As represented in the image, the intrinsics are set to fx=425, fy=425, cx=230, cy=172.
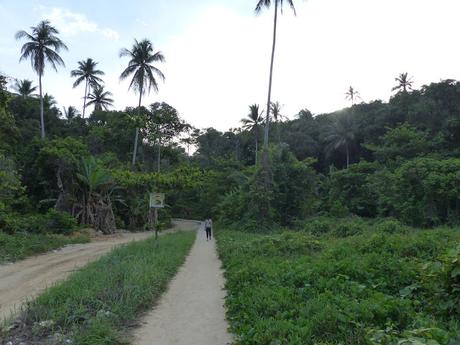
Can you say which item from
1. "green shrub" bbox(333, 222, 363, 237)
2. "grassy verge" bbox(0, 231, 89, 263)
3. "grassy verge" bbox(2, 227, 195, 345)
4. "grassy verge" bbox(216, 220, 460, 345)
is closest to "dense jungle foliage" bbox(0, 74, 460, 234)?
"grassy verge" bbox(0, 231, 89, 263)

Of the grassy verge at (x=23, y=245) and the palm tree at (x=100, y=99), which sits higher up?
the palm tree at (x=100, y=99)

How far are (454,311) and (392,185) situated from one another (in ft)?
84.6

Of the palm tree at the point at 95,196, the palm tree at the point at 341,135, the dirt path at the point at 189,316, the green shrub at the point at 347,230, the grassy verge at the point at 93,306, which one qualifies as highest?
the palm tree at the point at 341,135

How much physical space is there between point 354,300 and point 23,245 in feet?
55.0

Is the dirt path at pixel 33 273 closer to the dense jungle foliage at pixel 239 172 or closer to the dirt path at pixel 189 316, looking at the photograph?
the dirt path at pixel 189 316

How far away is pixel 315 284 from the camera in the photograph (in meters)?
8.17

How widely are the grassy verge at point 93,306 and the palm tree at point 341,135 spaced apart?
47.4 m

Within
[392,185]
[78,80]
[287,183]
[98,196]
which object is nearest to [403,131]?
[392,185]

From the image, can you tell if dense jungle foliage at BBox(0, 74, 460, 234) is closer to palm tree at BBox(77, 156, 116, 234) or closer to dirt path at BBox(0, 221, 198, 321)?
palm tree at BBox(77, 156, 116, 234)

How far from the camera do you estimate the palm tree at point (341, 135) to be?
55.0 metres

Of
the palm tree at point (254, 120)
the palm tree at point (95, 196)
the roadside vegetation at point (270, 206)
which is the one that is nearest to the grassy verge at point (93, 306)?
the roadside vegetation at point (270, 206)

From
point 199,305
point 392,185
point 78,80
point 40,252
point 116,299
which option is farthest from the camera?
point 78,80

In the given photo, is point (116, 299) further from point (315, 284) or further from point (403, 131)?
point (403, 131)

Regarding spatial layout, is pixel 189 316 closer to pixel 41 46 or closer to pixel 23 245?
pixel 23 245
